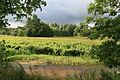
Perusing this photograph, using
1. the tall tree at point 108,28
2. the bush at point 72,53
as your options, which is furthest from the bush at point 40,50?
the tall tree at point 108,28

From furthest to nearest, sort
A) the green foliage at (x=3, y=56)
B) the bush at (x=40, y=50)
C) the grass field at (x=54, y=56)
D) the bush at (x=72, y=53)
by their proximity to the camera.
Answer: the bush at (x=40, y=50), the bush at (x=72, y=53), the grass field at (x=54, y=56), the green foliage at (x=3, y=56)

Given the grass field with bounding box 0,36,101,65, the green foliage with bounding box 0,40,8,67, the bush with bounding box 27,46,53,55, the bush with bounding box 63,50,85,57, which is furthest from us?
the bush with bounding box 27,46,53,55

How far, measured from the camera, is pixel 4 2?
14.2 meters

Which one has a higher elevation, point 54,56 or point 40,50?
point 40,50

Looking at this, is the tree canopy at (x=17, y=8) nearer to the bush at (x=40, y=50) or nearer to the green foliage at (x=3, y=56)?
the green foliage at (x=3, y=56)

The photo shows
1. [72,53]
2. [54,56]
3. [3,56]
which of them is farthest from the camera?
[72,53]

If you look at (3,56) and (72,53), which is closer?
(3,56)

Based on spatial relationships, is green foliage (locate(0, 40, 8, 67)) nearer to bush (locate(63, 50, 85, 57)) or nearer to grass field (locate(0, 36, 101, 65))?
grass field (locate(0, 36, 101, 65))

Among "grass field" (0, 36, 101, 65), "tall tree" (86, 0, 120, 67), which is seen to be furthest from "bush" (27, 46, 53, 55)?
"tall tree" (86, 0, 120, 67)

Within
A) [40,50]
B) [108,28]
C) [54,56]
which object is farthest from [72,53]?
[108,28]

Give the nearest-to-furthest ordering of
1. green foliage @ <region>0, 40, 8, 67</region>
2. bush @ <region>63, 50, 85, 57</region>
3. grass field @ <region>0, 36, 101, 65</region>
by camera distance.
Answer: green foliage @ <region>0, 40, 8, 67</region> < grass field @ <region>0, 36, 101, 65</region> < bush @ <region>63, 50, 85, 57</region>

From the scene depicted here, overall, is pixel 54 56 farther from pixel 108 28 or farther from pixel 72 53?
pixel 108 28

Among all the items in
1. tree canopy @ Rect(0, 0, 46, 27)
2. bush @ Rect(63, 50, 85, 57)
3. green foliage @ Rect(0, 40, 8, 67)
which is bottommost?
bush @ Rect(63, 50, 85, 57)

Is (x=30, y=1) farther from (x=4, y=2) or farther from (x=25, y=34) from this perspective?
(x=25, y=34)
